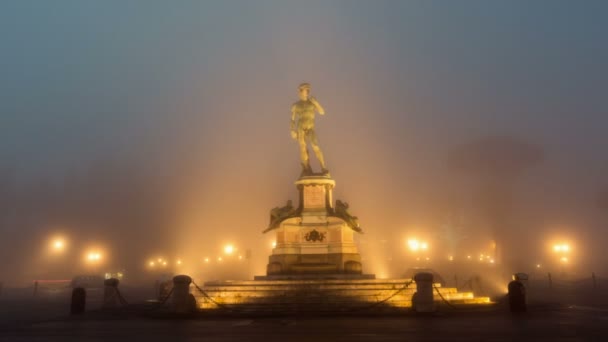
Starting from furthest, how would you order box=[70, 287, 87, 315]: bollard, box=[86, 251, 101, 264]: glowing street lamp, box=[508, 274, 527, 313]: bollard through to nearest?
box=[86, 251, 101, 264]: glowing street lamp → box=[70, 287, 87, 315]: bollard → box=[508, 274, 527, 313]: bollard

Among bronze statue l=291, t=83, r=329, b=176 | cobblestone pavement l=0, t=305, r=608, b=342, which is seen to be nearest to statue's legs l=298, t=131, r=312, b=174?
bronze statue l=291, t=83, r=329, b=176

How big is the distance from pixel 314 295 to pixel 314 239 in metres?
5.05

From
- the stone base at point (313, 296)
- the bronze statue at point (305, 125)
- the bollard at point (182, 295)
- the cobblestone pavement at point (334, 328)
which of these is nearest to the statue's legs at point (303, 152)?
the bronze statue at point (305, 125)

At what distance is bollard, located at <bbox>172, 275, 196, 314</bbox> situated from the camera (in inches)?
762

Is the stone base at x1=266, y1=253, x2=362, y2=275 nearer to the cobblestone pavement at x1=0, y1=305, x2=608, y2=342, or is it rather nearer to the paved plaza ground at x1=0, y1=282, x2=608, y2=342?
the paved plaza ground at x1=0, y1=282, x2=608, y2=342

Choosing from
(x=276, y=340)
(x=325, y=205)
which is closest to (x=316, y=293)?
(x=325, y=205)

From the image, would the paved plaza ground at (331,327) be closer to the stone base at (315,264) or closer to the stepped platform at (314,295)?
the stepped platform at (314,295)

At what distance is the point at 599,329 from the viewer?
1320cm

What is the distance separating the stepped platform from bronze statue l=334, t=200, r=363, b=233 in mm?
4791

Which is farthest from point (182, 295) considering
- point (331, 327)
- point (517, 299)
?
point (517, 299)

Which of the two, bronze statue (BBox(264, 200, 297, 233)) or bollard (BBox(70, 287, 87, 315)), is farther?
bronze statue (BBox(264, 200, 297, 233))

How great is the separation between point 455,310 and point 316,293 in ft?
18.4

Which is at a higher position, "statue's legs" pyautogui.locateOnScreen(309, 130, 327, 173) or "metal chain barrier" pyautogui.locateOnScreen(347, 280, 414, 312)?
"statue's legs" pyautogui.locateOnScreen(309, 130, 327, 173)

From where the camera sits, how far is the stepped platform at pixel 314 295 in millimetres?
20083
